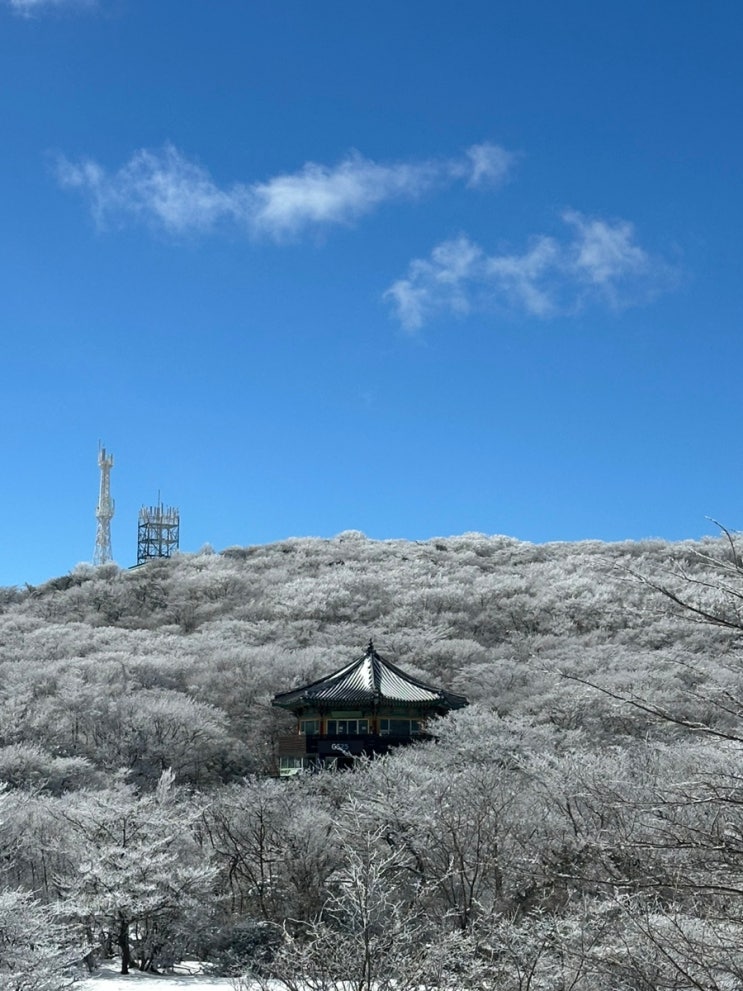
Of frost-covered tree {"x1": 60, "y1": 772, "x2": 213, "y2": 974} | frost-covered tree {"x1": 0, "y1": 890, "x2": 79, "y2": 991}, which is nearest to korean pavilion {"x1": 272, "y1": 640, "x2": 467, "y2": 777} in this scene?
frost-covered tree {"x1": 60, "y1": 772, "x2": 213, "y2": 974}

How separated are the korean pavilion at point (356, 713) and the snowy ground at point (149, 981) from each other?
1142 cm

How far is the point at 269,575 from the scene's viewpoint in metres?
67.6

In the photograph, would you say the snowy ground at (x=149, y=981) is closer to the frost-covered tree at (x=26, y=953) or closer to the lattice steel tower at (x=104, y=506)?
the frost-covered tree at (x=26, y=953)

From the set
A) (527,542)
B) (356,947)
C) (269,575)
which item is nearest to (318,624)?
(269,575)

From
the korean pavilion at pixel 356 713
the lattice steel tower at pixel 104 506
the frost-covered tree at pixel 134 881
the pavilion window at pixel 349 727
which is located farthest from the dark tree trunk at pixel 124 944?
the lattice steel tower at pixel 104 506

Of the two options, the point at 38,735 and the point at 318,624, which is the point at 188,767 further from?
the point at 318,624

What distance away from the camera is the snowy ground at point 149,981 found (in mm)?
17500

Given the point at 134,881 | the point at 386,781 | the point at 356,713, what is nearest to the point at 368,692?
the point at 356,713

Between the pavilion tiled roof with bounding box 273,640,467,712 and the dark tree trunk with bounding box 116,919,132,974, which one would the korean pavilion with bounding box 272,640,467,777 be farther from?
the dark tree trunk with bounding box 116,919,132,974

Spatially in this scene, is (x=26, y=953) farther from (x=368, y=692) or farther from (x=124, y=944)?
(x=368, y=692)

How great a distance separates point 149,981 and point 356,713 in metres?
14.1

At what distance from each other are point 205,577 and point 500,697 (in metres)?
29.8

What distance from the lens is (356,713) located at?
104 feet

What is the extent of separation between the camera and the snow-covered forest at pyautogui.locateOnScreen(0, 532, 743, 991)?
20.9ft
